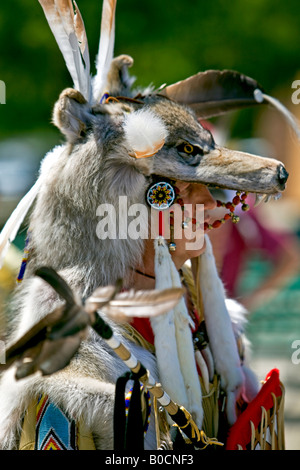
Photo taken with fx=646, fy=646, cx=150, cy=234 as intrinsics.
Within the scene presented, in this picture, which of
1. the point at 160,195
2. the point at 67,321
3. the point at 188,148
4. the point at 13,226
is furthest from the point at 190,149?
the point at 67,321

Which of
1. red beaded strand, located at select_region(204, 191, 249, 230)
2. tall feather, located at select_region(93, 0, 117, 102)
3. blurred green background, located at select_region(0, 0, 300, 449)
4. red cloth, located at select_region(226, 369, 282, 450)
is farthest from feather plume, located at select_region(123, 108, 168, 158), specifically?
blurred green background, located at select_region(0, 0, 300, 449)

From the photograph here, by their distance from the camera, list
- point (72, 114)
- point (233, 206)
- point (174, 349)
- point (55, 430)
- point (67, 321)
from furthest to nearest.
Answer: point (233, 206), point (174, 349), point (72, 114), point (55, 430), point (67, 321)

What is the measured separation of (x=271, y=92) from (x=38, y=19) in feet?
11.0

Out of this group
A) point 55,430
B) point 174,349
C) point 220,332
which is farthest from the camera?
point 220,332

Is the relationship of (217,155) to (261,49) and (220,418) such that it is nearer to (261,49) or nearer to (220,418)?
(220,418)

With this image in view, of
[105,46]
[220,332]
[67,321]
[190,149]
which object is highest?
[105,46]

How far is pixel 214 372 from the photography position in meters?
2.53

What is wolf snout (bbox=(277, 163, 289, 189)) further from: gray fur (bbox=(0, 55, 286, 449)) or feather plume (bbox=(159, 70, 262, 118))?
feather plume (bbox=(159, 70, 262, 118))

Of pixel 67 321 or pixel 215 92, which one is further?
pixel 215 92

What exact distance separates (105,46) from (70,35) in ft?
0.94

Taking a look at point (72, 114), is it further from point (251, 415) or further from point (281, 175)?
point (251, 415)

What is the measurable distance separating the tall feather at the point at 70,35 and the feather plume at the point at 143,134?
0.24 m

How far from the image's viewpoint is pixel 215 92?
2.59 metres
